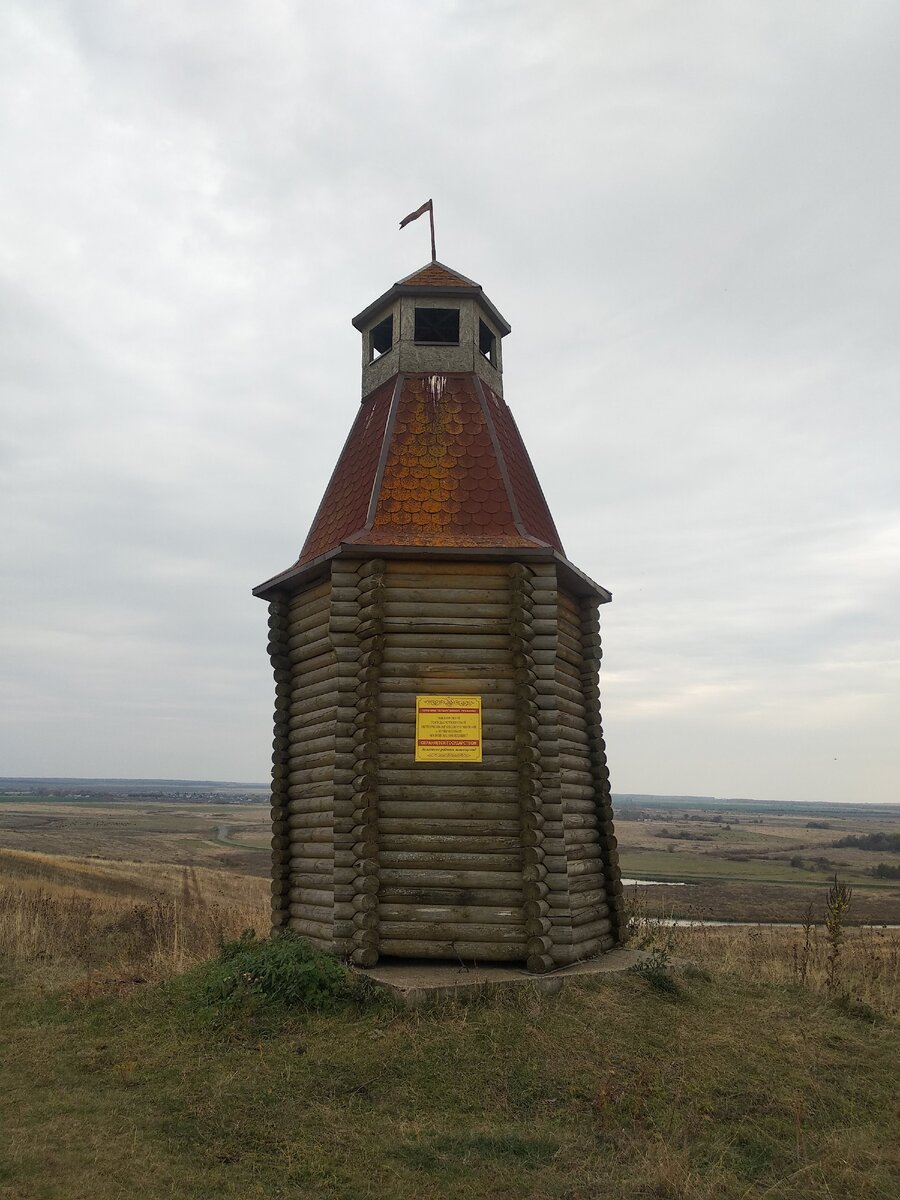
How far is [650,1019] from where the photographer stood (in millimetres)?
8656

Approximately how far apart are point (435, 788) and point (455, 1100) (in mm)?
3656

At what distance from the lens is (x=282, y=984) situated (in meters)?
8.91

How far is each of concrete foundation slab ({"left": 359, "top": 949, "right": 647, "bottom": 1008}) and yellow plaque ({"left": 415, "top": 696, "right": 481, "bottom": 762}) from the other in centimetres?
230

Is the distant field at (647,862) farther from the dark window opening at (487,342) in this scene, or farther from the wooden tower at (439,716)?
the dark window opening at (487,342)

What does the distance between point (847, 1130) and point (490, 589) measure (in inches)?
252

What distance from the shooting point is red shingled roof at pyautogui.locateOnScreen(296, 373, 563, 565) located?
36.5ft

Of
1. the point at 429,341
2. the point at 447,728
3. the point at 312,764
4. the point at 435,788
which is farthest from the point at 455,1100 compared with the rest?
the point at 429,341

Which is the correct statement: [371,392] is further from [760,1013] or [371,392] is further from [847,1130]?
[847,1130]

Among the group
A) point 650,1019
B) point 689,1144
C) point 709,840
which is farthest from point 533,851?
point 709,840

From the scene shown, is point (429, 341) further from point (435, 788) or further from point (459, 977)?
point (459, 977)

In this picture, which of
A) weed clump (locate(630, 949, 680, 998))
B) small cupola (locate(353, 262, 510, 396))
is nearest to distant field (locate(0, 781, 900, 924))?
weed clump (locate(630, 949, 680, 998))

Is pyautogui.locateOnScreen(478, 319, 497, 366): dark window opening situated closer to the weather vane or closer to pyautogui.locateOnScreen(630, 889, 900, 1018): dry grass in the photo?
the weather vane

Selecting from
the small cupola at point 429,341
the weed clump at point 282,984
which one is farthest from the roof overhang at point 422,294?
the weed clump at point 282,984

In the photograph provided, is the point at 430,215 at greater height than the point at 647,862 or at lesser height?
greater
